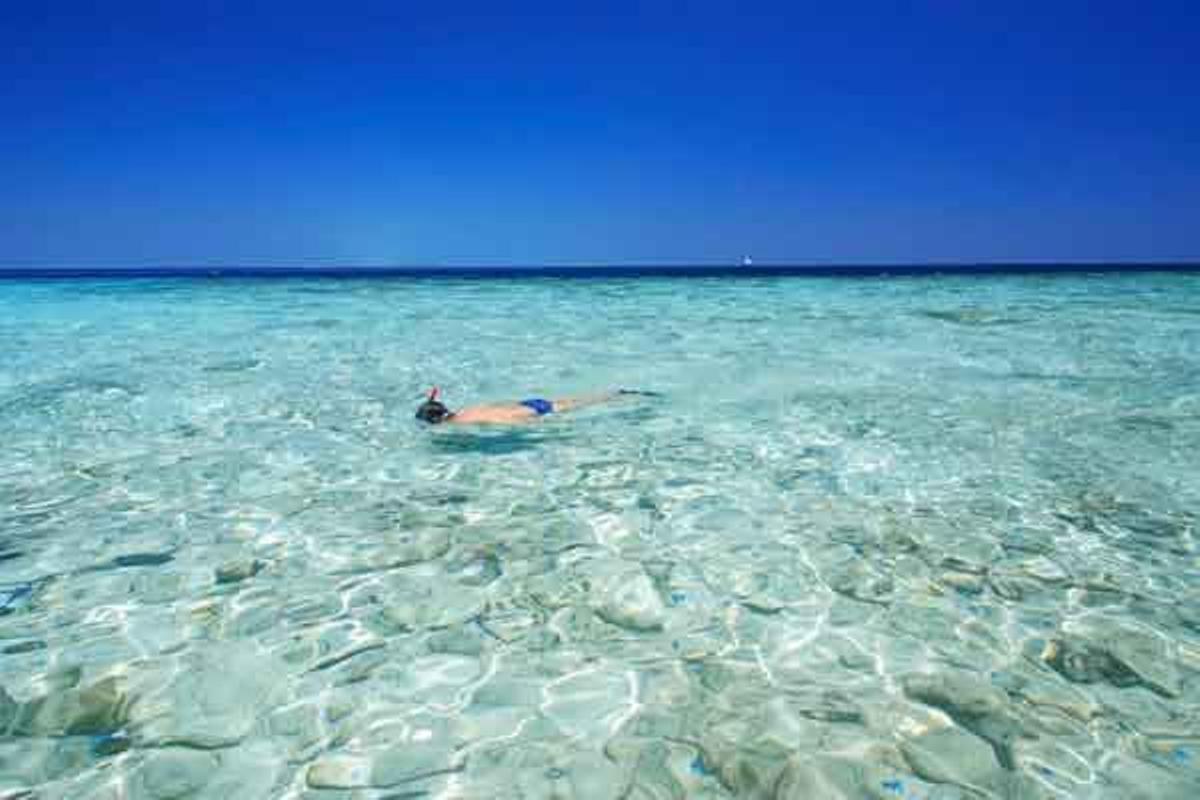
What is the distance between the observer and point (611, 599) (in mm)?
3293

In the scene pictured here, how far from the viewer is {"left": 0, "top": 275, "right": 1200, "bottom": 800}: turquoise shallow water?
2.24 meters

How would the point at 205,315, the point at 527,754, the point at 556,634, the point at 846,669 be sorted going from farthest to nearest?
the point at 205,315, the point at 556,634, the point at 846,669, the point at 527,754

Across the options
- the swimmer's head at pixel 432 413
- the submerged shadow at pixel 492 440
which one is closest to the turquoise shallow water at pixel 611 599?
the submerged shadow at pixel 492 440

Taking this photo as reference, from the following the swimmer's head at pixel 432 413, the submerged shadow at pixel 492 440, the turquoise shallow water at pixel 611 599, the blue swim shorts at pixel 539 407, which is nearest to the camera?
the turquoise shallow water at pixel 611 599

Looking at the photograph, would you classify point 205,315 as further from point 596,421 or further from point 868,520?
point 868,520

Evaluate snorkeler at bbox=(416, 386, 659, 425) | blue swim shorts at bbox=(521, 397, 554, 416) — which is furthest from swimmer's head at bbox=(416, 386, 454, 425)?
blue swim shorts at bbox=(521, 397, 554, 416)

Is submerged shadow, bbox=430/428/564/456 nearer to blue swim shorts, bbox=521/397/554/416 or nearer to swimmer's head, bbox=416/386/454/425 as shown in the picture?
swimmer's head, bbox=416/386/454/425

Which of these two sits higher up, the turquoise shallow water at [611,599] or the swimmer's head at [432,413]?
the swimmer's head at [432,413]

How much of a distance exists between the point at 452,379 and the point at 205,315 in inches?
545

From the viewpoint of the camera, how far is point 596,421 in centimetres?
691

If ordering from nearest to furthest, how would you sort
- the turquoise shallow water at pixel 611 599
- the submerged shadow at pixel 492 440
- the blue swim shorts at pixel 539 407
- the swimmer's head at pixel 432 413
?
the turquoise shallow water at pixel 611 599 → the submerged shadow at pixel 492 440 → the swimmer's head at pixel 432 413 → the blue swim shorts at pixel 539 407

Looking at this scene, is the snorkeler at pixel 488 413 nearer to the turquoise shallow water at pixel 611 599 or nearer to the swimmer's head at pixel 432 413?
the swimmer's head at pixel 432 413

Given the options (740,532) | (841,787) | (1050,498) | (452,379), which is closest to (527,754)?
(841,787)

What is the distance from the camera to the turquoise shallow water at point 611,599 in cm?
224
